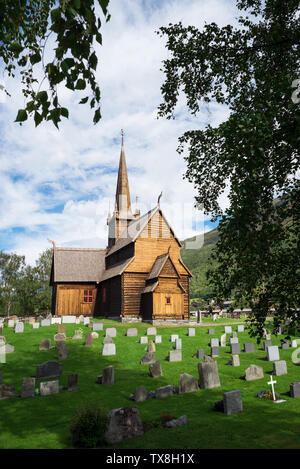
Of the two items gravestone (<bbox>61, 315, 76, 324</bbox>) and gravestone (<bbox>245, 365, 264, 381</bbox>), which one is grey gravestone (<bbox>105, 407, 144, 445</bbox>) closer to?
gravestone (<bbox>245, 365, 264, 381</bbox>)

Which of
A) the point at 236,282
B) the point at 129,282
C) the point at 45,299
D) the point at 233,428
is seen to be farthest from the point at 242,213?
the point at 45,299

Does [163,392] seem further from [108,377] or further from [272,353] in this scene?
[272,353]

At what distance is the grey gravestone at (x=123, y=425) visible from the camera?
818 centimetres

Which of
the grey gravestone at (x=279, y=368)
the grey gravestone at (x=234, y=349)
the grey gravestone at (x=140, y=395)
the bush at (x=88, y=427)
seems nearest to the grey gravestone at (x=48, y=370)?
the grey gravestone at (x=140, y=395)

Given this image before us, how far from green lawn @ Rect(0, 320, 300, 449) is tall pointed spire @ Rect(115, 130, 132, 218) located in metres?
32.4

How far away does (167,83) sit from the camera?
11742 millimetres

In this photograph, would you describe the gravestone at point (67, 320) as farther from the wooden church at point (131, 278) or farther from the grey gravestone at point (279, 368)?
the grey gravestone at point (279, 368)

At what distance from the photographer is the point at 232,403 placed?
9977 mm

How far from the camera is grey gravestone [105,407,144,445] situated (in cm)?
818

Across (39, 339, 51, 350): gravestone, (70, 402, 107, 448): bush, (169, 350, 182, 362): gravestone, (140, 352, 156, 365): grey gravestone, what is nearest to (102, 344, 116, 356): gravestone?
(140, 352, 156, 365): grey gravestone

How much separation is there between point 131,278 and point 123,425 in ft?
92.2

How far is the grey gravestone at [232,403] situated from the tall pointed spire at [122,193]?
41.4 metres

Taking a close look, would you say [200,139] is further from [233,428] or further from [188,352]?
[188,352]

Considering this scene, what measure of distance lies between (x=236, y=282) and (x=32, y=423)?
7.21 meters
